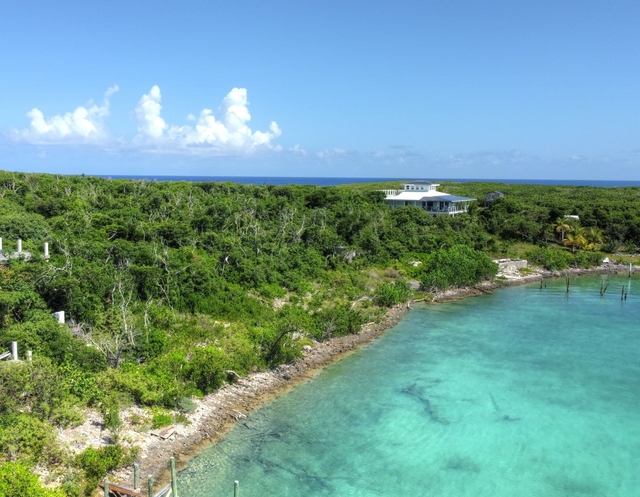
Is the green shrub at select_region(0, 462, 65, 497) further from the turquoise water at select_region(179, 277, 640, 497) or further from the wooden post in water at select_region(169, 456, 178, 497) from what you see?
the turquoise water at select_region(179, 277, 640, 497)

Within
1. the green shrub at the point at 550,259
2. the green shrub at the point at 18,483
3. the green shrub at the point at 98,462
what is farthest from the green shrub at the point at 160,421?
the green shrub at the point at 550,259

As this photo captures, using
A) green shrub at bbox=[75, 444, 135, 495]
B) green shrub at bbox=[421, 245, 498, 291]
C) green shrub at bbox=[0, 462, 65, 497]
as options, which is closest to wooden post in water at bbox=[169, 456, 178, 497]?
green shrub at bbox=[75, 444, 135, 495]

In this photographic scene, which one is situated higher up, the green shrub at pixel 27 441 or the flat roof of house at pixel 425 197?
the flat roof of house at pixel 425 197

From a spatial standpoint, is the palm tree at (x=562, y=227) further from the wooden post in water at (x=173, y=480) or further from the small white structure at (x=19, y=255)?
the wooden post in water at (x=173, y=480)

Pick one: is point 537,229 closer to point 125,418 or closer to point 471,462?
point 471,462

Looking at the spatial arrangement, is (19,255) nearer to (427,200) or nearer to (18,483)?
(18,483)

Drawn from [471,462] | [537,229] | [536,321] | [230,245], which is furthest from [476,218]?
[471,462]
